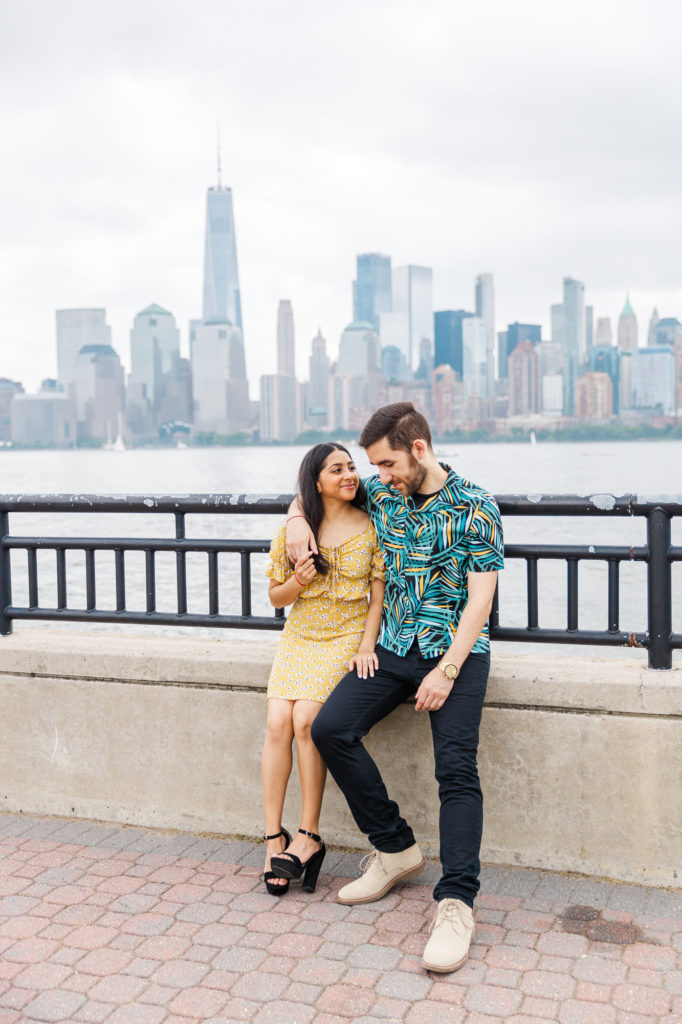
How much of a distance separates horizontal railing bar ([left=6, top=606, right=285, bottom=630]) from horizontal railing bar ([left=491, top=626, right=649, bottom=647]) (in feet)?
3.09

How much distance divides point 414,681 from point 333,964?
1.00 m

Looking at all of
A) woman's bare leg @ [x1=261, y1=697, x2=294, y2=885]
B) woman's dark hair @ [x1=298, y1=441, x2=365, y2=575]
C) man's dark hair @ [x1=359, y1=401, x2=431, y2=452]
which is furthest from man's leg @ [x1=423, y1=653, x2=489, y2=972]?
man's dark hair @ [x1=359, y1=401, x2=431, y2=452]

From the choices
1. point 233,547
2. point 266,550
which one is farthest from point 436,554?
point 233,547

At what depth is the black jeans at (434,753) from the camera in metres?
3.44

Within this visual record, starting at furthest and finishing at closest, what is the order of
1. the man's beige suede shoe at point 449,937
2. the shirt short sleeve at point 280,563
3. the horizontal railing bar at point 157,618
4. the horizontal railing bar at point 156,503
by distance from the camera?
the horizontal railing bar at point 157,618
the horizontal railing bar at point 156,503
the shirt short sleeve at point 280,563
the man's beige suede shoe at point 449,937

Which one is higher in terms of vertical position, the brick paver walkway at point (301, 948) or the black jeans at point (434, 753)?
the black jeans at point (434, 753)

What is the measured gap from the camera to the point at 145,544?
14.6 feet

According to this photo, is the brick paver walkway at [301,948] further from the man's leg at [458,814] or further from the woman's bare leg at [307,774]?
the woman's bare leg at [307,774]

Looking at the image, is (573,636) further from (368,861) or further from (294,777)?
(294,777)

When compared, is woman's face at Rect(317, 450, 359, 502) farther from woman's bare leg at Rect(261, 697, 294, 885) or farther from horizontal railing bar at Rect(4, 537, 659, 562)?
woman's bare leg at Rect(261, 697, 294, 885)

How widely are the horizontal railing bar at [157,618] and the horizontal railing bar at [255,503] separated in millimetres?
454

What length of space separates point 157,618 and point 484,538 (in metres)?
1.68

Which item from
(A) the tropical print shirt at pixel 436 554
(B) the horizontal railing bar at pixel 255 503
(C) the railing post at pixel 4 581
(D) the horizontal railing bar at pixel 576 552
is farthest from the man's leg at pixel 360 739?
(C) the railing post at pixel 4 581

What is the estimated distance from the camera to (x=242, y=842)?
14.1 ft
